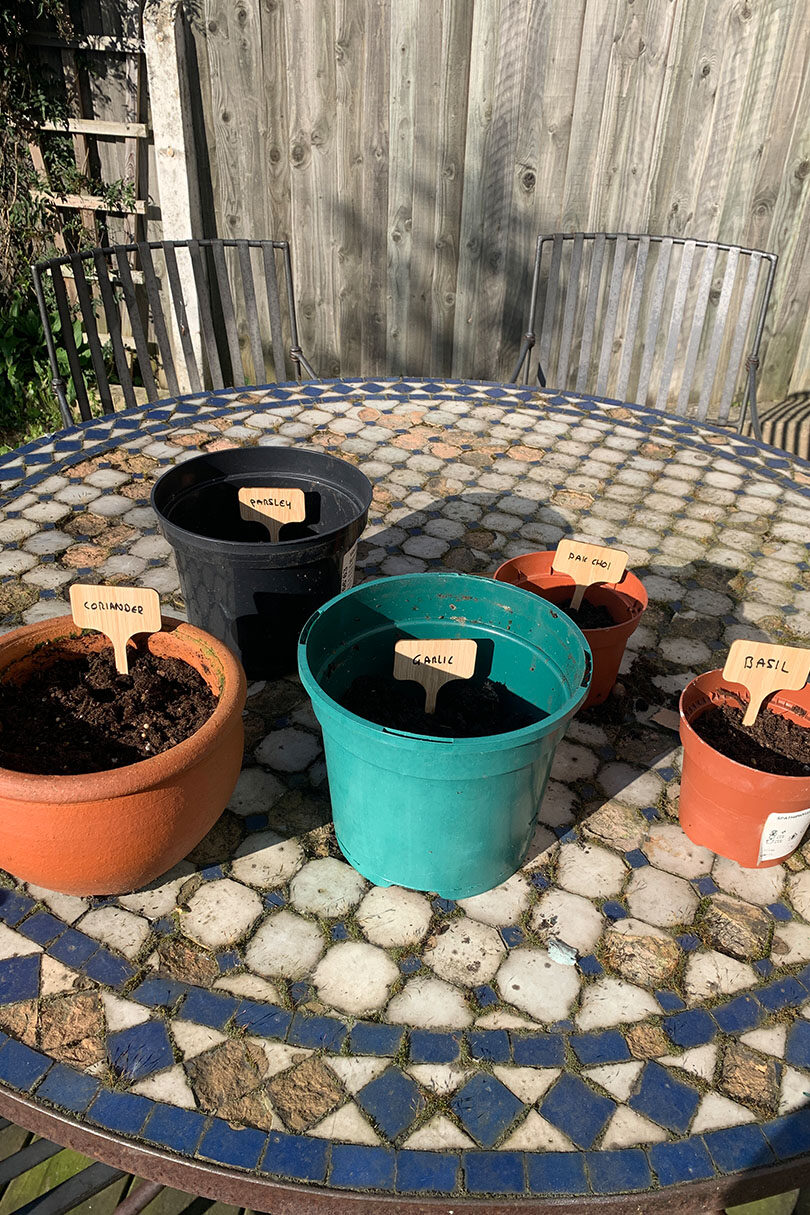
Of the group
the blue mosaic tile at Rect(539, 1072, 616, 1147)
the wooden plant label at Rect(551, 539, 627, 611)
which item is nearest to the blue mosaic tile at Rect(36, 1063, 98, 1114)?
the blue mosaic tile at Rect(539, 1072, 616, 1147)

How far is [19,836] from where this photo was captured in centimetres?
146

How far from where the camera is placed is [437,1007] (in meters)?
1.51

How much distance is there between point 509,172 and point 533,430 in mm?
1604

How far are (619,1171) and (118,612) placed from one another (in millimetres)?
1288

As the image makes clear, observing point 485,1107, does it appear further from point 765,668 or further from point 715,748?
point 765,668

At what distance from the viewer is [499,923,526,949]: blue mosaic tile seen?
5.34ft

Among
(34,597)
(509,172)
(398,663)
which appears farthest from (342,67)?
(398,663)

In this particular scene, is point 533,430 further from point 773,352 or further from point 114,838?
point 114,838

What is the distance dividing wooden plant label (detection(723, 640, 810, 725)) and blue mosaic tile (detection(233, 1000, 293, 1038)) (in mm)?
1058

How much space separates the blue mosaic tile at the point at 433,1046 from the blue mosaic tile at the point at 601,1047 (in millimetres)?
198

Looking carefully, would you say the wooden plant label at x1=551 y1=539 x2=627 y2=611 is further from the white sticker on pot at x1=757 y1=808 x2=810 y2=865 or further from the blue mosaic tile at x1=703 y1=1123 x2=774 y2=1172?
the blue mosaic tile at x1=703 y1=1123 x2=774 y2=1172

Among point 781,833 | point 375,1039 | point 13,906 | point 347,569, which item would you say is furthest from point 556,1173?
point 347,569

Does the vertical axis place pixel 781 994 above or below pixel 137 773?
below

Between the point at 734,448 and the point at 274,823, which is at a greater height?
the point at 734,448
